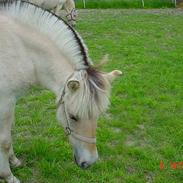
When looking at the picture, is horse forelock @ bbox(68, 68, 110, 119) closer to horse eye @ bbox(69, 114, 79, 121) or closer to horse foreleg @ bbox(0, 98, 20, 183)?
horse eye @ bbox(69, 114, 79, 121)

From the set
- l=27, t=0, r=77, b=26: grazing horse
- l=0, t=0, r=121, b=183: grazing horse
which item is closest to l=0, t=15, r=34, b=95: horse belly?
l=0, t=0, r=121, b=183: grazing horse

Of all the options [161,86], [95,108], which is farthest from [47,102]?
[95,108]

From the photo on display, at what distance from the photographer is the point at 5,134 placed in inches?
132

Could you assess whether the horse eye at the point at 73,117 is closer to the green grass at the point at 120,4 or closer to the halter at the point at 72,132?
the halter at the point at 72,132

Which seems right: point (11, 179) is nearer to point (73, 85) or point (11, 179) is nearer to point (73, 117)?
point (73, 117)

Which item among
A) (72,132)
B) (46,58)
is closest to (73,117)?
(72,132)

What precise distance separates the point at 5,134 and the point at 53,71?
0.74m

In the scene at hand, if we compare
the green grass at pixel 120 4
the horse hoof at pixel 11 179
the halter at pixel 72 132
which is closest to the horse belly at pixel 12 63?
the halter at pixel 72 132

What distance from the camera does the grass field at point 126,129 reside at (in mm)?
3790

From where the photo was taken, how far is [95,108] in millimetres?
2859

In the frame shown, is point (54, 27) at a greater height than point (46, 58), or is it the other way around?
point (54, 27)

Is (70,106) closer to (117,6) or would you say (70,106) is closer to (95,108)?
(95,108)

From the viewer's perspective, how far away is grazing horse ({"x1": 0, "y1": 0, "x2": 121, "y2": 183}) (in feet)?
9.47

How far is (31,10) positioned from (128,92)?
2983mm
